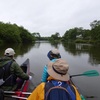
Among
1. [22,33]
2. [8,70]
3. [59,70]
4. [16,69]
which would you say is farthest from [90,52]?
[22,33]

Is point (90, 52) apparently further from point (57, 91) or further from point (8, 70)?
point (57, 91)

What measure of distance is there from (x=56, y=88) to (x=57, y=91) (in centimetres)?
4

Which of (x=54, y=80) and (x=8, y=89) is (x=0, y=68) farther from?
(x=54, y=80)

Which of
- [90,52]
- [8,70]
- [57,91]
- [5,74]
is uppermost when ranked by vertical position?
[57,91]

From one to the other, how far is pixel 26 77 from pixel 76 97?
3334 millimetres

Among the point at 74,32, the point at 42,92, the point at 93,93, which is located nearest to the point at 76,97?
the point at 42,92

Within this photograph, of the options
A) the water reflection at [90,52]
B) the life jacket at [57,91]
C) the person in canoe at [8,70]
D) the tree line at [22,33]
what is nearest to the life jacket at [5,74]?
the person in canoe at [8,70]

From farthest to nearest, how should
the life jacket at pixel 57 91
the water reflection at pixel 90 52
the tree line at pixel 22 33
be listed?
the tree line at pixel 22 33, the water reflection at pixel 90 52, the life jacket at pixel 57 91

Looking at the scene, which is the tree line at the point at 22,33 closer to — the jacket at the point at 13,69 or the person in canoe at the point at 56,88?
the jacket at the point at 13,69

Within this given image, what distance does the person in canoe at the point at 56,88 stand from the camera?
8.83 feet

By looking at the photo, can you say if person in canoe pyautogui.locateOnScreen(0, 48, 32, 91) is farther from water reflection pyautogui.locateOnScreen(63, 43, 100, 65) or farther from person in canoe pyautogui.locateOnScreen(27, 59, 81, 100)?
water reflection pyautogui.locateOnScreen(63, 43, 100, 65)

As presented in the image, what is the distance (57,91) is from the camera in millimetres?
2701

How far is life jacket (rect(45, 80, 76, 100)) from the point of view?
2.69 m

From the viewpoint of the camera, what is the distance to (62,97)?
2.70 meters
